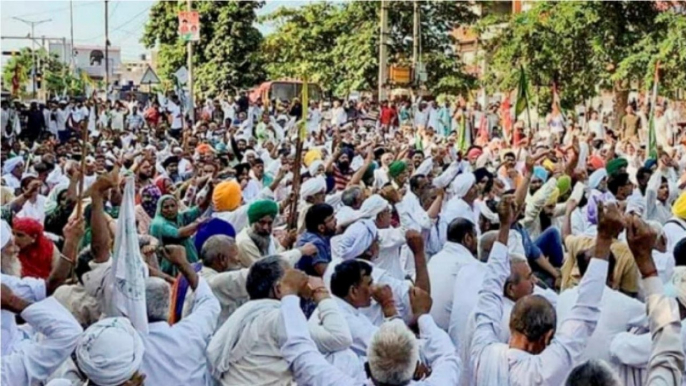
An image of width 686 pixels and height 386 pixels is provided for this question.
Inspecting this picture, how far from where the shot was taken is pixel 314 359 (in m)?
3.94

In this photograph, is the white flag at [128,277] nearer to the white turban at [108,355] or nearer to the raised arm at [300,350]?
the white turban at [108,355]

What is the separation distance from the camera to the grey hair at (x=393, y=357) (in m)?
3.53

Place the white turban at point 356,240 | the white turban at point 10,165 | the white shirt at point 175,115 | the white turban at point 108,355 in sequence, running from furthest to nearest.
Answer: the white shirt at point 175,115 → the white turban at point 10,165 → the white turban at point 356,240 → the white turban at point 108,355

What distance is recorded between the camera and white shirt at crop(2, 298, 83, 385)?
12.7ft

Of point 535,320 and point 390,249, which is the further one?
point 390,249

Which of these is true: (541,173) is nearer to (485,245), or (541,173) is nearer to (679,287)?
(485,245)

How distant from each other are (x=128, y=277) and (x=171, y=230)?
290cm

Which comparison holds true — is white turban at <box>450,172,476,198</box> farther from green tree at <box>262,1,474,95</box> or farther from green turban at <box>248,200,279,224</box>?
green tree at <box>262,1,474,95</box>

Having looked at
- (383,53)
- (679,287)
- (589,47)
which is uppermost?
(383,53)

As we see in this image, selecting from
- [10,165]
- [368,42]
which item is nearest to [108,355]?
[10,165]

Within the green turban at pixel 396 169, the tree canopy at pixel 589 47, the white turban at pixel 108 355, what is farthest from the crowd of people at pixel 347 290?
the tree canopy at pixel 589 47

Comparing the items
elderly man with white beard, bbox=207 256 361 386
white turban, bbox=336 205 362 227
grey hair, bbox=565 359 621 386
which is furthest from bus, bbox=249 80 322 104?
grey hair, bbox=565 359 621 386

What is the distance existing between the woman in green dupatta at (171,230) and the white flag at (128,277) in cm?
221

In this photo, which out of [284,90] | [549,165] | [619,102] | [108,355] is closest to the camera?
[108,355]
